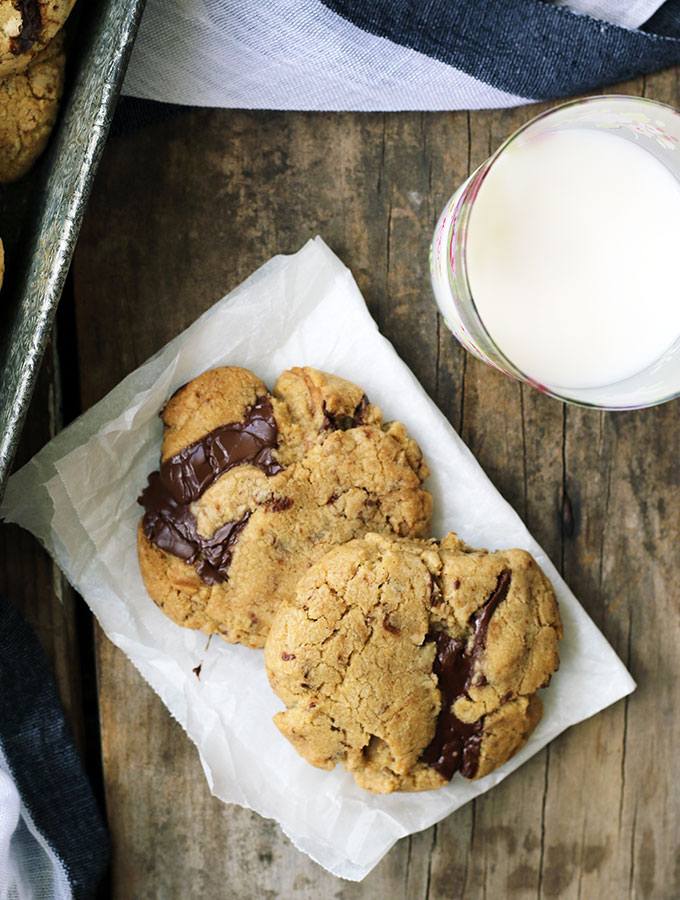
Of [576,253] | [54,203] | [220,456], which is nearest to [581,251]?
[576,253]

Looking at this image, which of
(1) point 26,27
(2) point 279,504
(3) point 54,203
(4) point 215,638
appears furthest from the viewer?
(4) point 215,638

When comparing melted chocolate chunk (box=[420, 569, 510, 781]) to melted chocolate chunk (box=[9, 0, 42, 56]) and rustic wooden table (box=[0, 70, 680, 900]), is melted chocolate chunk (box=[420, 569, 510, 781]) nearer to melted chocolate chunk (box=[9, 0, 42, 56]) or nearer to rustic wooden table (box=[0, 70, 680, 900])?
rustic wooden table (box=[0, 70, 680, 900])

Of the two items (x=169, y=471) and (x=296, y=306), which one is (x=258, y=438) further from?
(x=296, y=306)

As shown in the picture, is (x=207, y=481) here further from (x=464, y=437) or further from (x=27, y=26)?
(x=27, y=26)

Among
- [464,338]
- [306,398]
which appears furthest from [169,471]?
[464,338]

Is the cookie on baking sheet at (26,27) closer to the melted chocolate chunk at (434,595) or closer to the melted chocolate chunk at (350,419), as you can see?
the melted chocolate chunk at (350,419)

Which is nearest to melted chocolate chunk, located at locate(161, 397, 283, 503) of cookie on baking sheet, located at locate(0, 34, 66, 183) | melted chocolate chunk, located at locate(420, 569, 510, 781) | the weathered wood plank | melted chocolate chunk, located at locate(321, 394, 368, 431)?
melted chocolate chunk, located at locate(321, 394, 368, 431)
